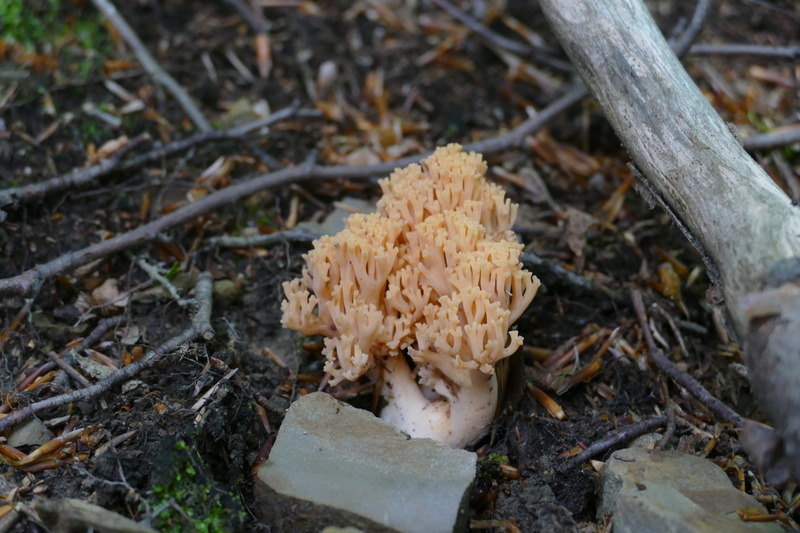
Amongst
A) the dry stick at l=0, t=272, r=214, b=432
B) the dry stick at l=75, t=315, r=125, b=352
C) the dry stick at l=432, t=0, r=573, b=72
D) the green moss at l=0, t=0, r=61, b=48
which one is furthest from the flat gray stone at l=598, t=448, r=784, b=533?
the green moss at l=0, t=0, r=61, b=48

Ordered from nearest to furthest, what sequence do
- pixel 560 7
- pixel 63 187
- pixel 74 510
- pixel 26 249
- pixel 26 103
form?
1. pixel 74 510
2. pixel 560 7
3. pixel 26 249
4. pixel 63 187
5. pixel 26 103

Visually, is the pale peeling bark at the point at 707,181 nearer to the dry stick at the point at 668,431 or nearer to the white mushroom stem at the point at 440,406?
the dry stick at the point at 668,431

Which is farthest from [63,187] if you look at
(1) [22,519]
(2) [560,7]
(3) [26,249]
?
(2) [560,7]

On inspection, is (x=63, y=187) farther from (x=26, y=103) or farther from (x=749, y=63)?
(x=749, y=63)

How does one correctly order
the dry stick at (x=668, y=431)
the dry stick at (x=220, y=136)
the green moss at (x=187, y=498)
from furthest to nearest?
the dry stick at (x=220, y=136), the dry stick at (x=668, y=431), the green moss at (x=187, y=498)

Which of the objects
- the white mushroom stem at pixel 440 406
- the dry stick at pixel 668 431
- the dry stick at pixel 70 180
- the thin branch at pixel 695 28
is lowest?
the white mushroom stem at pixel 440 406

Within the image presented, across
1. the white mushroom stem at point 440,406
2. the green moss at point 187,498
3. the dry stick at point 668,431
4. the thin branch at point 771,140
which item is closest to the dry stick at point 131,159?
the green moss at point 187,498
